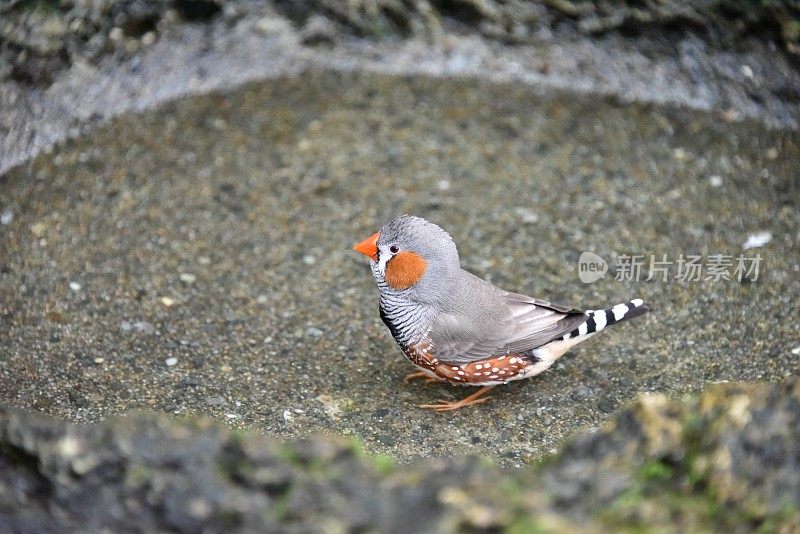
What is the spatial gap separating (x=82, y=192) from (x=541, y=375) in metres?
2.37

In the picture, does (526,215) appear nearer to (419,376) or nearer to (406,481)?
(419,376)

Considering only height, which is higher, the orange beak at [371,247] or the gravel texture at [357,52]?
the orange beak at [371,247]

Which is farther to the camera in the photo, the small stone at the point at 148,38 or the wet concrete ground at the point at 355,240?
the small stone at the point at 148,38

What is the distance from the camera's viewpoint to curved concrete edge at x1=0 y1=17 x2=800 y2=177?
502 cm

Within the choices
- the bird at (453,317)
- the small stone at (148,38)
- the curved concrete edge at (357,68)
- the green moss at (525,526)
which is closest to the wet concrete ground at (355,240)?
the curved concrete edge at (357,68)

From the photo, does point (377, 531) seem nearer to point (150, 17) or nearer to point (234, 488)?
point (234, 488)

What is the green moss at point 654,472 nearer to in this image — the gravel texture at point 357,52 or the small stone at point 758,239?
the small stone at point 758,239

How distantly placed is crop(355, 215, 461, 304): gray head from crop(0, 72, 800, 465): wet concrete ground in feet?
1.55

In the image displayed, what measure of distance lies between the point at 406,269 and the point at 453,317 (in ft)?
0.81

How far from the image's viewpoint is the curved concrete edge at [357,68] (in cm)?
502

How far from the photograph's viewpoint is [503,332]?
3645 millimetres

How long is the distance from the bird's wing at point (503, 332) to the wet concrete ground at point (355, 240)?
277 millimetres

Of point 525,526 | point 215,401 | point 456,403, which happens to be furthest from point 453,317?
point 525,526

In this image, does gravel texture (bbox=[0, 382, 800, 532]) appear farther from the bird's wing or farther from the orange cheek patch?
the orange cheek patch
